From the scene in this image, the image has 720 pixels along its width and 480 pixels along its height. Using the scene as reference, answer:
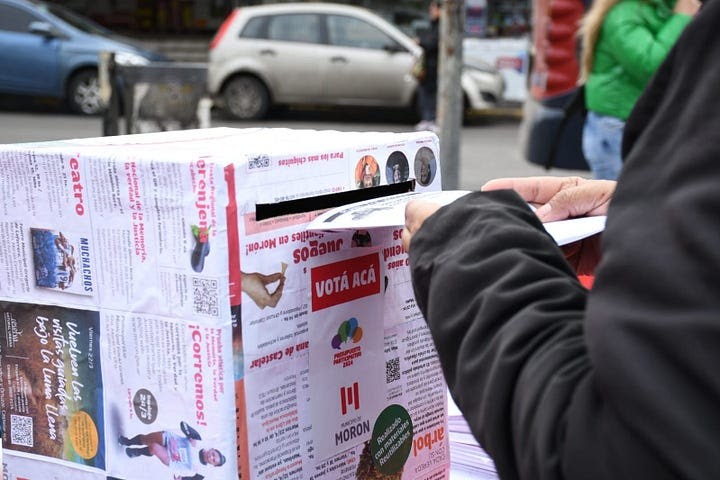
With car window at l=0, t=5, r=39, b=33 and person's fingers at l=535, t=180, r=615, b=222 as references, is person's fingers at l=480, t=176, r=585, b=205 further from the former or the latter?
car window at l=0, t=5, r=39, b=33

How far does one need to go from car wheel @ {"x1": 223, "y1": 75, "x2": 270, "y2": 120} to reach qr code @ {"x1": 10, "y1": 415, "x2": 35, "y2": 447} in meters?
12.1

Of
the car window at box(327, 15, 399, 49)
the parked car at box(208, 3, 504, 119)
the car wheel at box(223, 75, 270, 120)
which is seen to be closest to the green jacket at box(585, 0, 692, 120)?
the parked car at box(208, 3, 504, 119)

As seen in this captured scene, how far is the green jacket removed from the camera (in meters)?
3.94

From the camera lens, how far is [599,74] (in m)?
4.27

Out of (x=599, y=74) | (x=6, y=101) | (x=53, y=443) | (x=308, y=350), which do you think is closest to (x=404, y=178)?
(x=308, y=350)

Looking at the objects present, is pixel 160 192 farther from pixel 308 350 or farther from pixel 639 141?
pixel 639 141

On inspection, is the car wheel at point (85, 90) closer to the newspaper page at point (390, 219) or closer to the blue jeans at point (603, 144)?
the blue jeans at point (603, 144)

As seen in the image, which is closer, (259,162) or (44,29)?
(259,162)

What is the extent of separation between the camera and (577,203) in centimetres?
125

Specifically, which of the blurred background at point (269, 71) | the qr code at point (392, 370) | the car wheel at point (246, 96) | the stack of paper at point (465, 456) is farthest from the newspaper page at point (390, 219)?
the car wheel at point (246, 96)

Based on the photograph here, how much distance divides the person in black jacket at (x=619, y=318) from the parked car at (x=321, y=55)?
38.9 feet

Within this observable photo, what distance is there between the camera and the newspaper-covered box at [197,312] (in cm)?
112

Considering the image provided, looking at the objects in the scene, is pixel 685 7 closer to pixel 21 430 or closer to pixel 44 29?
pixel 21 430

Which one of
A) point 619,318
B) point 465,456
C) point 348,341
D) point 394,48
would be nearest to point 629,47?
point 465,456
